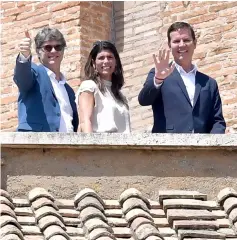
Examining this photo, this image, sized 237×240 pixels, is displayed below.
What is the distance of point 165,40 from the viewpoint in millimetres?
15117

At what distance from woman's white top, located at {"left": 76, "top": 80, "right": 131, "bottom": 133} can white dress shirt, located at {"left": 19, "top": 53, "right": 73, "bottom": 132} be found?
10cm

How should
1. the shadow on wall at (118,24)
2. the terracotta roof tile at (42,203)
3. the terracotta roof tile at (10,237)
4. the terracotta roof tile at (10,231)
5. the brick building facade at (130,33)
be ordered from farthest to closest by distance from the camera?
the shadow on wall at (118,24) < the brick building facade at (130,33) < the terracotta roof tile at (42,203) < the terracotta roof tile at (10,231) < the terracotta roof tile at (10,237)

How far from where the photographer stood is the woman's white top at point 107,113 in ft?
35.6

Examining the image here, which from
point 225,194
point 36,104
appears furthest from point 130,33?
point 225,194

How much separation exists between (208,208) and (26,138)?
4.26 feet

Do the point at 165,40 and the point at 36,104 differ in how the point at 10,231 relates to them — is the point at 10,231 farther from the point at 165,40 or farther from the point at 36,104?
the point at 165,40

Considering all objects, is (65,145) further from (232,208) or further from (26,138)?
(232,208)

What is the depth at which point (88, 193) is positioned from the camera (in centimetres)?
1039

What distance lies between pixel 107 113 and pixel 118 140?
307 millimetres

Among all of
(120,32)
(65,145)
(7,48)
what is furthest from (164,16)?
(65,145)

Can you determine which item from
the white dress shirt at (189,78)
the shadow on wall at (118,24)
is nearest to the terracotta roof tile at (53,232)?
the white dress shirt at (189,78)

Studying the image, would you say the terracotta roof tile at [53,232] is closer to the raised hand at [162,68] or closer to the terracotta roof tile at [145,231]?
the terracotta roof tile at [145,231]

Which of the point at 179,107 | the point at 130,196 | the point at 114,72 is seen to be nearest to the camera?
the point at 130,196

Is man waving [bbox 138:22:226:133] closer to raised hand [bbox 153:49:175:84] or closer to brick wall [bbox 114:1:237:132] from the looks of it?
raised hand [bbox 153:49:175:84]
